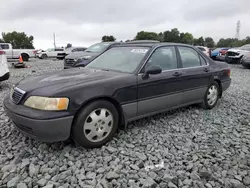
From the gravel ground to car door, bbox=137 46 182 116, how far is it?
378mm

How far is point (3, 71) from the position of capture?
6223mm

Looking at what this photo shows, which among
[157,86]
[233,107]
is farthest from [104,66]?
[233,107]

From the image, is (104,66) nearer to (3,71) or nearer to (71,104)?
(71,104)

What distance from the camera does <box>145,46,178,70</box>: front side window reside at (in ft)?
11.9

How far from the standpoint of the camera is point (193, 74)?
4.18m

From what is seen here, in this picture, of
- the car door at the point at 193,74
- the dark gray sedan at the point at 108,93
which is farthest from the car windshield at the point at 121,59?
the car door at the point at 193,74

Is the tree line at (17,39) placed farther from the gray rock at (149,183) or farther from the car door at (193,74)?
the gray rock at (149,183)

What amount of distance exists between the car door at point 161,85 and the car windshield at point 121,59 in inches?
7.4

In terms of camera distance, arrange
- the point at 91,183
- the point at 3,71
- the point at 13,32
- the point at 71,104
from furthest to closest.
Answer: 1. the point at 13,32
2. the point at 3,71
3. the point at 71,104
4. the point at 91,183

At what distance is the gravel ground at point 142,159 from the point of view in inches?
92.8

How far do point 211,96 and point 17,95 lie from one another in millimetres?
3754

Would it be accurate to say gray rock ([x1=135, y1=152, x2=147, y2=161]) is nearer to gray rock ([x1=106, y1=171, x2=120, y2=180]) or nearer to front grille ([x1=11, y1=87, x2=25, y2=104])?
gray rock ([x1=106, y1=171, x2=120, y2=180])

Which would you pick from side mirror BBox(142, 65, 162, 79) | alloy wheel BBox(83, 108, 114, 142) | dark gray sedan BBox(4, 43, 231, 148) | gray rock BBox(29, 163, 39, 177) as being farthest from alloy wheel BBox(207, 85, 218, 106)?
gray rock BBox(29, 163, 39, 177)

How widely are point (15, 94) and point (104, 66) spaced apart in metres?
1.49
